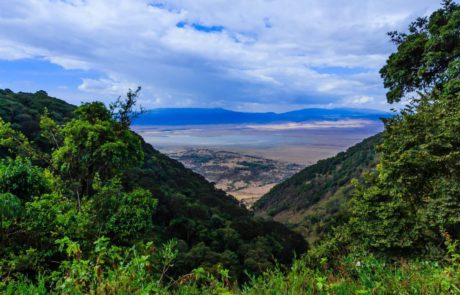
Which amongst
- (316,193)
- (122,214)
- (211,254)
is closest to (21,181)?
(122,214)

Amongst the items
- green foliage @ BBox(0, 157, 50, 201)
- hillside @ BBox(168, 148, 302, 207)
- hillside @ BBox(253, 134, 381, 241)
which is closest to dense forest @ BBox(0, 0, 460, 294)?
green foliage @ BBox(0, 157, 50, 201)

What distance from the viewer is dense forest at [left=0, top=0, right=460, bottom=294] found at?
12.5ft

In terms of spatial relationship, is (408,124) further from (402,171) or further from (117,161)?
(117,161)

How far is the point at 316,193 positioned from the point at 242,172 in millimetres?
97238

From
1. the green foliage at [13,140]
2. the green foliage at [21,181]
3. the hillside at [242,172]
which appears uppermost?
the green foliage at [13,140]

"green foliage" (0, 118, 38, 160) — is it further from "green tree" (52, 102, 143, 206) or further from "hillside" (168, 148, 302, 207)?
"hillside" (168, 148, 302, 207)

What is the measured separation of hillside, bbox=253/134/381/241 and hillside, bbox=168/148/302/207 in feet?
79.4

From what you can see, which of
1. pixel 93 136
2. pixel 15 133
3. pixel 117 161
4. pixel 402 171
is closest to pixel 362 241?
pixel 402 171

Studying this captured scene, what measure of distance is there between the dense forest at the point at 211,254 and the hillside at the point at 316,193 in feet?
96.2

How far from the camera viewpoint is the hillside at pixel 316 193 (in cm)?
5047

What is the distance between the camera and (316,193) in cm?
6431

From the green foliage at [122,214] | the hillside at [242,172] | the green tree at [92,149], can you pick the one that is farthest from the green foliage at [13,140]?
the hillside at [242,172]

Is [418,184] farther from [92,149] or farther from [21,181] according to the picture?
[21,181]

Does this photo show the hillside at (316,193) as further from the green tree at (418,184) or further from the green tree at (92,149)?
the green tree at (92,149)
